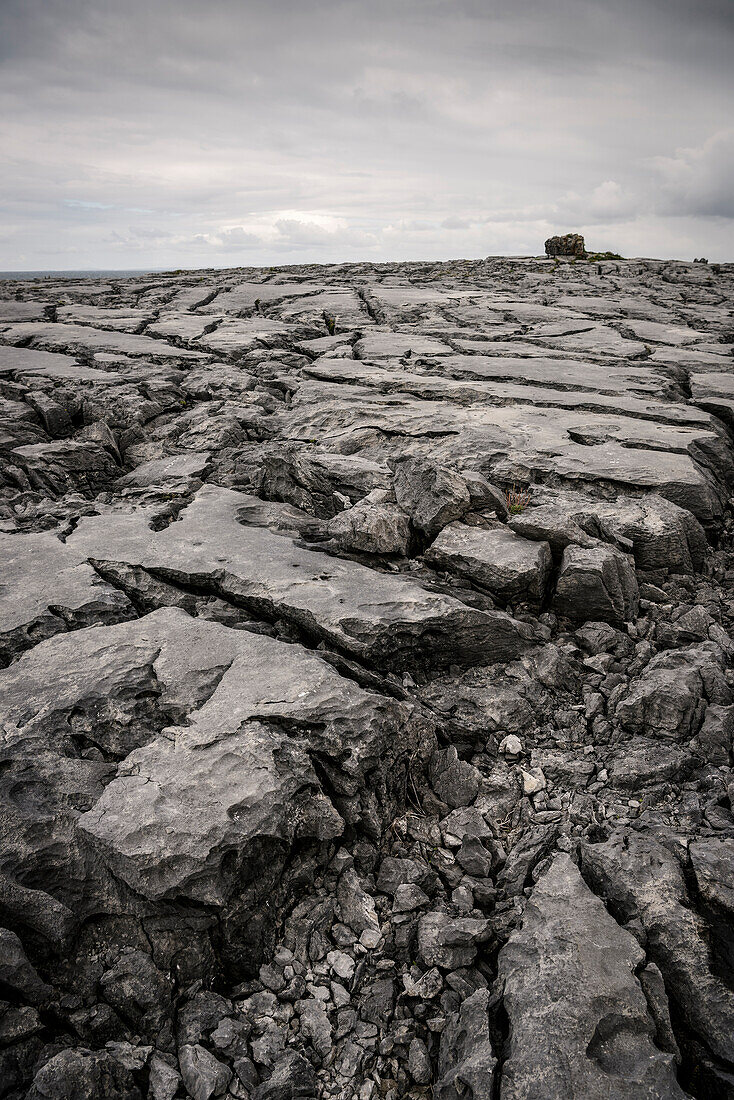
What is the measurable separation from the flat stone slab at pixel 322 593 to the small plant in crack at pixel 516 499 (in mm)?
1377

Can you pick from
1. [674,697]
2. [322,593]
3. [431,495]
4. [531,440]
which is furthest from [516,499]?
[674,697]

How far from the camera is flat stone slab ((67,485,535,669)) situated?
12.2 ft

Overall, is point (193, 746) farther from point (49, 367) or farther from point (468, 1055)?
point (49, 367)

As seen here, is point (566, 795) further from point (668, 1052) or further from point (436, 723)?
point (668, 1052)

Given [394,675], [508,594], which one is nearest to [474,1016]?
[394,675]

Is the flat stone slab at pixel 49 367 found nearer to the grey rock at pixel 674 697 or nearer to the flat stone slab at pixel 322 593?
the flat stone slab at pixel 322 593

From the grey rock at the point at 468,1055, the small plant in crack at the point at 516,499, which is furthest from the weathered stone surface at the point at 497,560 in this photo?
the grey rock at the point at 468,1055

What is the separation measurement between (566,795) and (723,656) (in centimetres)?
148

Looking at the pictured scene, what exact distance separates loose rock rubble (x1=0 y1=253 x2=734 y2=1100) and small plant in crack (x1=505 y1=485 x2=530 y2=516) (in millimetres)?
51

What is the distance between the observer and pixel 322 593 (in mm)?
3977

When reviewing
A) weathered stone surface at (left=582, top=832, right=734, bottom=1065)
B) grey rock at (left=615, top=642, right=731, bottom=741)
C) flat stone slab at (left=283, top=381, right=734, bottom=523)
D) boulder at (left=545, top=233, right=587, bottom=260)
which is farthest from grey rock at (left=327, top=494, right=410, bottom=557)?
boulder at (left=545, top=233, right=587, bottom=260)

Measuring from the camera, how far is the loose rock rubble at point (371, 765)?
2.18 metres

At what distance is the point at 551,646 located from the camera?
4020mm

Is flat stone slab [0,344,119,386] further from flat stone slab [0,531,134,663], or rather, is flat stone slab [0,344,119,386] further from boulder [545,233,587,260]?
boulder [545,233,587,260]
